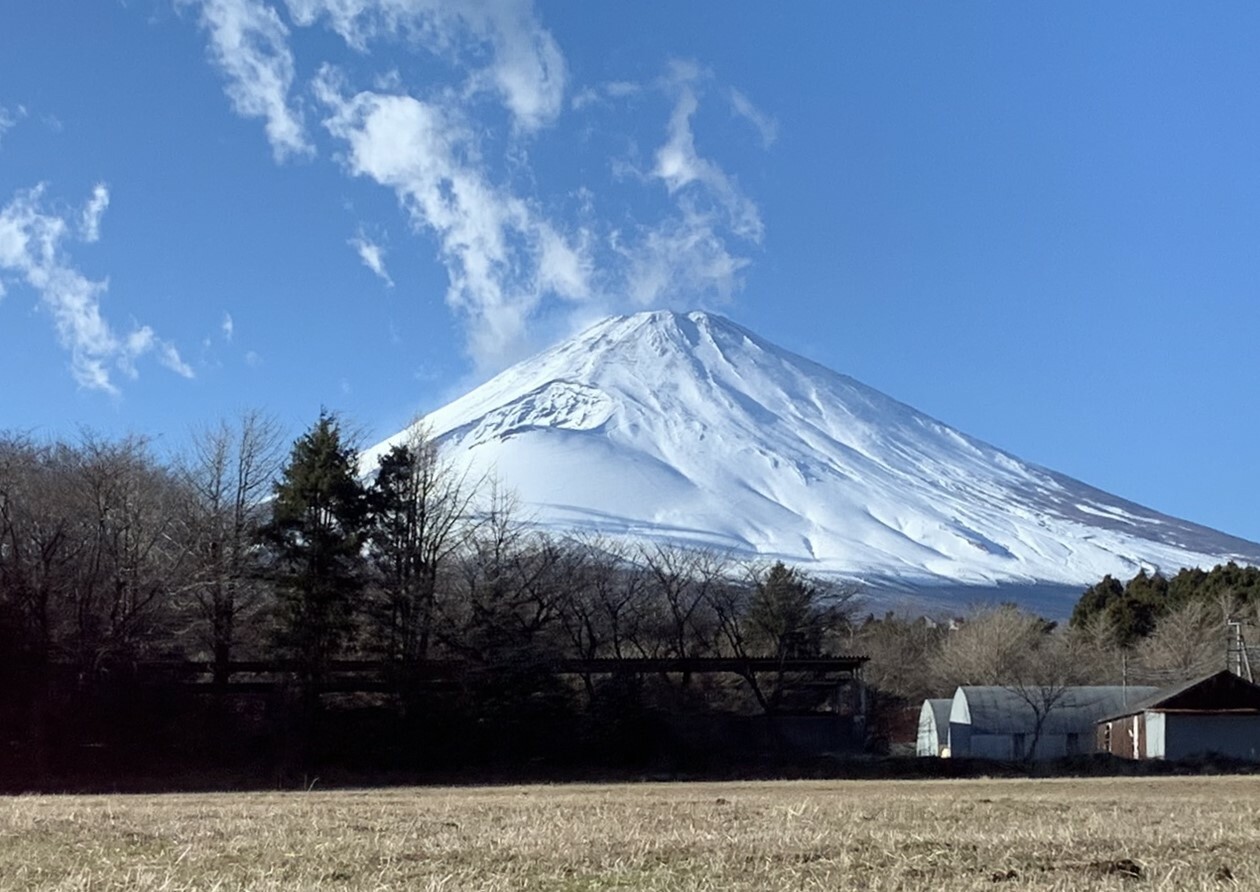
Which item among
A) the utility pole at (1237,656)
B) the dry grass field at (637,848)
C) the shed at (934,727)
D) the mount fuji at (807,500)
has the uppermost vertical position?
the mount fuji at (807,500)

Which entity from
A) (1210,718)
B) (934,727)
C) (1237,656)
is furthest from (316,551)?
(1237,656)

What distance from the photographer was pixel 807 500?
169 metres

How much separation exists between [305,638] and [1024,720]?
35.7m

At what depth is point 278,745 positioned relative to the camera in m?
43.5

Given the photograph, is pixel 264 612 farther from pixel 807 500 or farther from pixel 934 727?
pixel 807 500

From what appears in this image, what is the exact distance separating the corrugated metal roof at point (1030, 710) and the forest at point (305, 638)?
9.25m

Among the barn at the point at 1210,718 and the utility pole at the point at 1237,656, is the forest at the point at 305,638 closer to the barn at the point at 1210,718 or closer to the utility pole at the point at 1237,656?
the barn at the point at 1210,718

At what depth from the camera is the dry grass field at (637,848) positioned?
10.8 metres

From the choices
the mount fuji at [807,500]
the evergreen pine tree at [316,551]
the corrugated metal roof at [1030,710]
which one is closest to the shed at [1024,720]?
the corrugated metal roof at [1030,710]

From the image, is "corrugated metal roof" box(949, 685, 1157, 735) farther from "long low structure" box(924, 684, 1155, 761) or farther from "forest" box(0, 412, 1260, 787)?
"forest" box(0, 412, 1260, 787)

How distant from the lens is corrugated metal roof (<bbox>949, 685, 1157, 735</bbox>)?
63.9 metres

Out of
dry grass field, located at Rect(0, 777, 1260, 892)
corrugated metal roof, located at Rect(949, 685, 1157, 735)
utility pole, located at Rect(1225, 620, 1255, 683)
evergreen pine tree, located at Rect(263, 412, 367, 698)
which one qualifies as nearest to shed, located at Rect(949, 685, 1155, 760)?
corrugated metal roof, located at Rect(949, 685, 1157, 735)

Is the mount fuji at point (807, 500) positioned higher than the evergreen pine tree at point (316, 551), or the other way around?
the mount fuji at point (807, 500)

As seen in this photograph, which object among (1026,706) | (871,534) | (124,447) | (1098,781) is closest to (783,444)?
(871,534)
